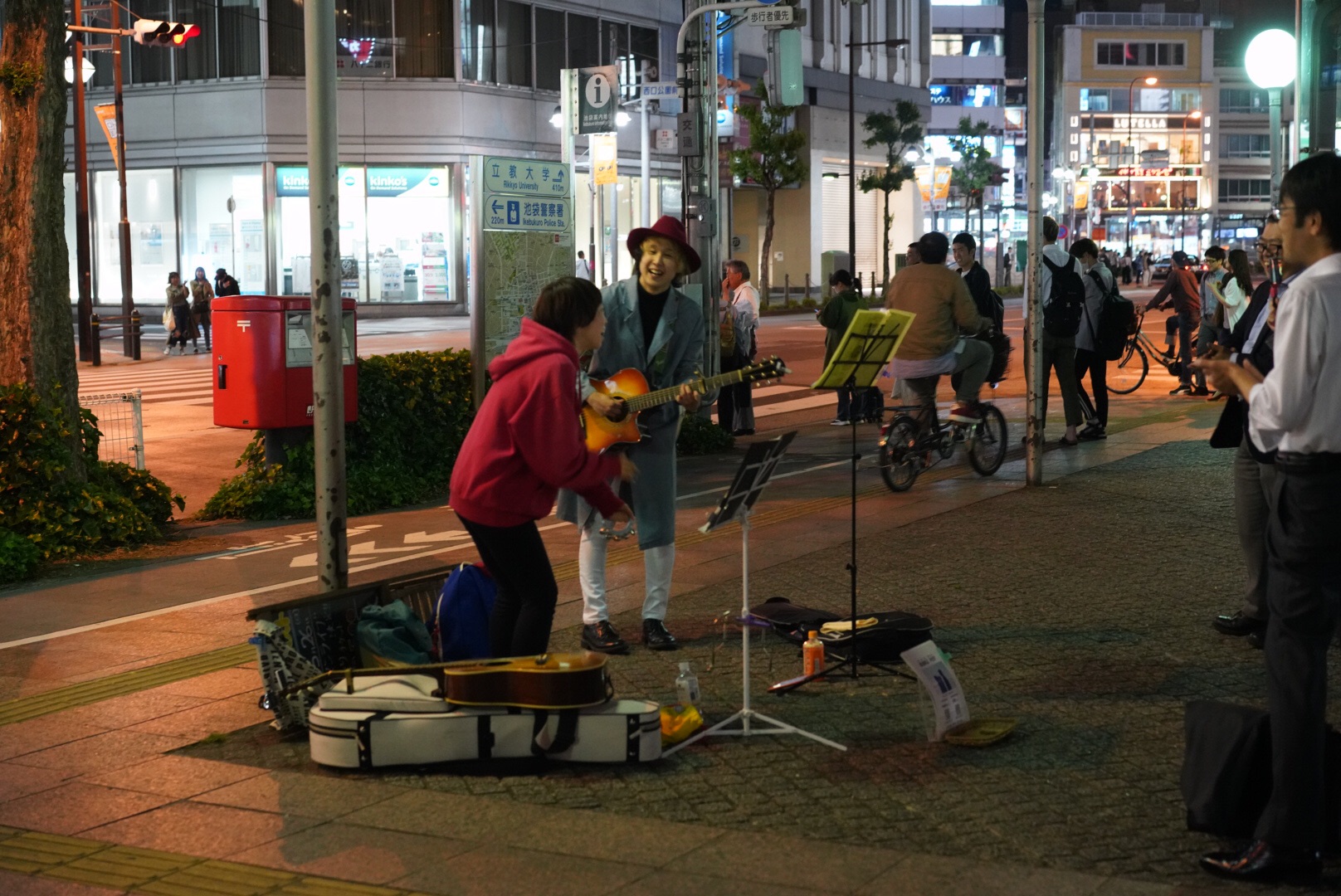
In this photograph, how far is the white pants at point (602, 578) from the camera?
725 centimetres

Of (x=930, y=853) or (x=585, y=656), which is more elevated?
(x=585, y=656)

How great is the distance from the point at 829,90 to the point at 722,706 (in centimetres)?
6099

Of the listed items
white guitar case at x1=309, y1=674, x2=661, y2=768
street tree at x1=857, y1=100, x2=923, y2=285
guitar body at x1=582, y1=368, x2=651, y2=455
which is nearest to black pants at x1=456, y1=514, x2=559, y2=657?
white guitar case at x1=309, y1=674, x2=661, y2=768

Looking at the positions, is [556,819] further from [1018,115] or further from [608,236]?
[1018,115]

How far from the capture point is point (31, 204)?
10523mm

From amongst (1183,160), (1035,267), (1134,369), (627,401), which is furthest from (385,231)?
(1183,160)

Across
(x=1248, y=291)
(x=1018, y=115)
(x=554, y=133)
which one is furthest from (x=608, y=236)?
(x=1018, y=115)

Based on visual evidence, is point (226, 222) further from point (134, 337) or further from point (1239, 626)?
point (1239, 626)

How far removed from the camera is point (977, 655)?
7035 millimetres

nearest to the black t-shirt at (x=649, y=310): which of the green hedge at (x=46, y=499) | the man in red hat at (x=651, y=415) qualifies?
the man in red hat at (x=651, y=415)

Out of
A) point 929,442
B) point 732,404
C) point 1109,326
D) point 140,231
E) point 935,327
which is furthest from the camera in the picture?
point 140,231

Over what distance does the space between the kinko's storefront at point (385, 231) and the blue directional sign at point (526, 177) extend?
30.9 meters

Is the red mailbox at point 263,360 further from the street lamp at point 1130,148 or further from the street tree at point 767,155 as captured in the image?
the street lamp at point 1130,148

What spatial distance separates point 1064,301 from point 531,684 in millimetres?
10079
